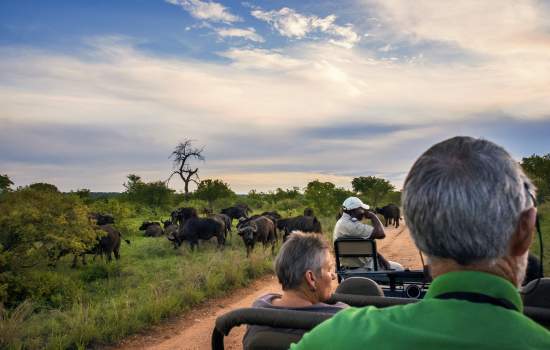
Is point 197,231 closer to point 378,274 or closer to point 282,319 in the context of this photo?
point 378,274

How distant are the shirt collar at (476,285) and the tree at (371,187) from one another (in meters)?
58.8

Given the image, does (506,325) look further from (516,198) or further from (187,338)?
(187,338)

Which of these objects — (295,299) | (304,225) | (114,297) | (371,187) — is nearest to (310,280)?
(295,299)

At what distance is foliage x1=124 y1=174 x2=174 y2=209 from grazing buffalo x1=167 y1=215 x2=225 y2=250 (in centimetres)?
2837

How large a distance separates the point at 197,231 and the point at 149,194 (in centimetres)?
2931

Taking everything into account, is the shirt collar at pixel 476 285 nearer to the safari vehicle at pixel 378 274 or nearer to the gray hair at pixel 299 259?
the gray hair at pixel 299 259

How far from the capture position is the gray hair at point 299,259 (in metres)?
3.03

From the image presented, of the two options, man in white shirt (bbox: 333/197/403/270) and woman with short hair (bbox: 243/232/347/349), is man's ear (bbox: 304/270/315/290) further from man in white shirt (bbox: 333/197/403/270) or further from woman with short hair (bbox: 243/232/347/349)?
man in white shirt (bbox: 333/197/403/270)

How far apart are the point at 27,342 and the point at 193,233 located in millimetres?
12266

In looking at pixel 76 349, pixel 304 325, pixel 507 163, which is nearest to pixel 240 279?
pixel 76 349

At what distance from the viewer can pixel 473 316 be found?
1.17 m

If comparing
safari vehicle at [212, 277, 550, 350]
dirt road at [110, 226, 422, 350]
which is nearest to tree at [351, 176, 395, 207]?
dirt road at [110, 226, 422, 350]

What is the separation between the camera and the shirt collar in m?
1.24

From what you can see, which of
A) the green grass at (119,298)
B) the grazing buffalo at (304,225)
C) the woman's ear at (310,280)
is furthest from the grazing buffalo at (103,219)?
the woman's ear at (310,280)
